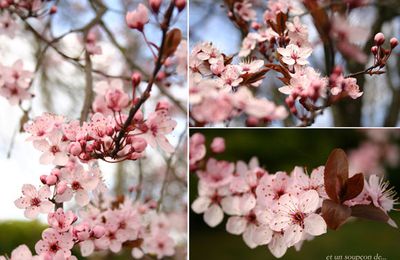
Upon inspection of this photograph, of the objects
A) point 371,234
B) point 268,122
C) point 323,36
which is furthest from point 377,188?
point 371,234

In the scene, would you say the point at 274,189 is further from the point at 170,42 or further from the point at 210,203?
the point at 170,42

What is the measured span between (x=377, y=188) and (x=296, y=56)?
14.9 inches

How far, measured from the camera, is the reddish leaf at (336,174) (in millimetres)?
1149

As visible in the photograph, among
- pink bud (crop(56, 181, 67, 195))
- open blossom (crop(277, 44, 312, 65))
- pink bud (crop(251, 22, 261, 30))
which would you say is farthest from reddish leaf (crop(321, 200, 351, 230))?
pink bud (crop(251, 22, 261, 30))

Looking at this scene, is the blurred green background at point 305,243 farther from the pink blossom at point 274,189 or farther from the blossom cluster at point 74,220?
the pink blossom at point 274,189

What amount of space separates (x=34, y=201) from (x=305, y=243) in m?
2.51

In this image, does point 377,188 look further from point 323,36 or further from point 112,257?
point 112,257

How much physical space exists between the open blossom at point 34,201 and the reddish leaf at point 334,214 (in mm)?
623

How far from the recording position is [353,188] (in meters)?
1.15

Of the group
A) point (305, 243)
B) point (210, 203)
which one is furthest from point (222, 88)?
point (305, 243)

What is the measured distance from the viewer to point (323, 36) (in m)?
1.66

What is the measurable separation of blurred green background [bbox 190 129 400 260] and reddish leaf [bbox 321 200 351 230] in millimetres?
1672

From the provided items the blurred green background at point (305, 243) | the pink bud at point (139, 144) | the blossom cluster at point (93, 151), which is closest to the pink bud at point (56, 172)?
the blossom cluster at point (93, 151)

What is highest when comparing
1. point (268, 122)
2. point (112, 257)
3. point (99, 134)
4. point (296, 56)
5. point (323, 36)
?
point (323, 36)
